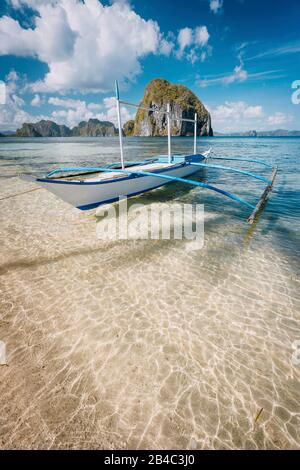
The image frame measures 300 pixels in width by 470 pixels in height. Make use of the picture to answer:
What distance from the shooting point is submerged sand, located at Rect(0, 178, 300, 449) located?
2461 millimetres

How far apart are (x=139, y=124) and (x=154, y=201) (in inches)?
6914

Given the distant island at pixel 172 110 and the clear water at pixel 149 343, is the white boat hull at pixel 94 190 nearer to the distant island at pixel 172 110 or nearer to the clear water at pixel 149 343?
the clear water at pixel 149 343

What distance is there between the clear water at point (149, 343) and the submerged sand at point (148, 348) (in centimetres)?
2

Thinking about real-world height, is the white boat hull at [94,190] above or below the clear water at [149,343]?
above

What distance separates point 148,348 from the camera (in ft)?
11.2

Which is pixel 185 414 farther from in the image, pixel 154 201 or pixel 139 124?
pixel 139 124

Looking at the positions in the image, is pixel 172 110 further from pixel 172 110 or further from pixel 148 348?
pixel 148 348

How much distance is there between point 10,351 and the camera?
3.33m

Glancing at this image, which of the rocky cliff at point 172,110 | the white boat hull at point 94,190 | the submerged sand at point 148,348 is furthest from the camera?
the rocky cliff at point 172,110

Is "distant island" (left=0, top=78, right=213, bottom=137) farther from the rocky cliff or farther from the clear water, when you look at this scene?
the clear water

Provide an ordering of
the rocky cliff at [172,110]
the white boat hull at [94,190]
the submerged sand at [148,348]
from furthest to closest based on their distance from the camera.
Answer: the rocky cliff at [172,110] < the white boat hull at [94,190] < the submerged sand at [148,348]

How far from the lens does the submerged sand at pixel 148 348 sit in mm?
2461

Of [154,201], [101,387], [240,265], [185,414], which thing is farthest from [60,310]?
[154,201]

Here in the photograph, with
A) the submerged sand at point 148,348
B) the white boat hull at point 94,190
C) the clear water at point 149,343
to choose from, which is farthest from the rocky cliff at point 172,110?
the submerged sand at point 148,348
